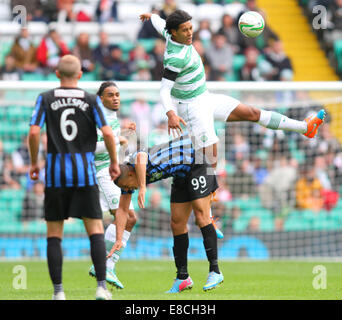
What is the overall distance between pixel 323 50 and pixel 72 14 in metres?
6.47

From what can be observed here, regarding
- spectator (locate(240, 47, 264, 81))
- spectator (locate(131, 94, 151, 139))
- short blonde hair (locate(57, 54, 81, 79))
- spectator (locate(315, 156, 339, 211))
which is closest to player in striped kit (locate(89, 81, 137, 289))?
A: short blonde hair (locate(57, 54, 81, 79))

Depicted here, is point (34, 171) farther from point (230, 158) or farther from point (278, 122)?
point (230, 158)

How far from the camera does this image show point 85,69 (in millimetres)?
16359

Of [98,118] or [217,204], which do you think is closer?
[98,118]

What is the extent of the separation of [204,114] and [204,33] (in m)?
9.39

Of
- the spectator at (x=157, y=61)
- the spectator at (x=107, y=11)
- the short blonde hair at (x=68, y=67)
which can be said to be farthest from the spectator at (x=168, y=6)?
the short blonde hair at (x=68, y=67)

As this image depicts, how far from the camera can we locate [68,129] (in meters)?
6.61

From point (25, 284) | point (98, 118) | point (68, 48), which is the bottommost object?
point (25, 284)

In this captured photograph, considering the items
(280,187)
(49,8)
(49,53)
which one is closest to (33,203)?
(49,53)

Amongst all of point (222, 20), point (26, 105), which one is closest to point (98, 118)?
point (26, 105)

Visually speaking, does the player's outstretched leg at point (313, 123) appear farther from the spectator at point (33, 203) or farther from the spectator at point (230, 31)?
A: the spectator at point (230, 31)

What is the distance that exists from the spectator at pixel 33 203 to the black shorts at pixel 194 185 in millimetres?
6050

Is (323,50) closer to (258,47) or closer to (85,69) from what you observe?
(258,47)

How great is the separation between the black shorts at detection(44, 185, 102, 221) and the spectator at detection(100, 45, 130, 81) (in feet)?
31.8
